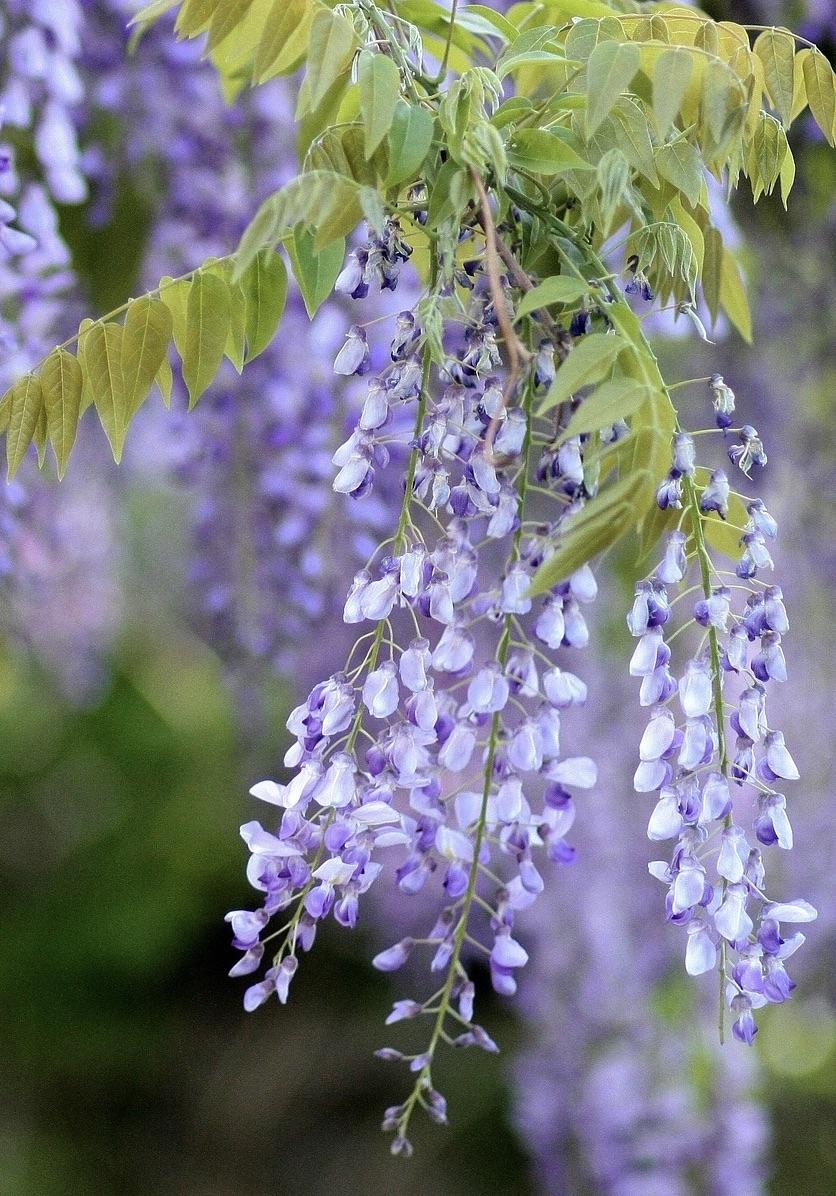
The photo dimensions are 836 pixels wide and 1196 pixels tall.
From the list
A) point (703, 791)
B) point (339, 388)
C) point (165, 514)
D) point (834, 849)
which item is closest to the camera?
point (703, 791)

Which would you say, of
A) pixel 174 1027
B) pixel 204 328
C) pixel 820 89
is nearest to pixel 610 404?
pixel 204 328

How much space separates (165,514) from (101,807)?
1.69 m

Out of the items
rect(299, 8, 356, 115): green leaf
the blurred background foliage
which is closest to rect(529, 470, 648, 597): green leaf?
rect(299, 8, 356, 115): green leaf

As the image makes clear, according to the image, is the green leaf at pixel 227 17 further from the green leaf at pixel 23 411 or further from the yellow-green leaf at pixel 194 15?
the green leaf at pixel 23 411

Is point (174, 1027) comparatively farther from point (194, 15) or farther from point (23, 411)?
point (194, 15)

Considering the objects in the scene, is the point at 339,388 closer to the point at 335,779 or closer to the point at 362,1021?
the point at 335,779

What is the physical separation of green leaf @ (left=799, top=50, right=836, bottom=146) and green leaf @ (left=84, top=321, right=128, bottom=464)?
45cm

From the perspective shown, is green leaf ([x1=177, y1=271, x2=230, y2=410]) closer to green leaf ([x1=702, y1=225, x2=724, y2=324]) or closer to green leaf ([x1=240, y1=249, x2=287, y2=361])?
green leaf ([x1=240, y1=249, x2=287, y2=361])

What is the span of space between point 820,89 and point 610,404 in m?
0.36

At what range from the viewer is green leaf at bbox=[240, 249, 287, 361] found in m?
0.61

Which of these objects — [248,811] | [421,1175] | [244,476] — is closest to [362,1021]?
[421,1175]

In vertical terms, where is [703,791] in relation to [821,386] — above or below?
above

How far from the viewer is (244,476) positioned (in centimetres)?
155

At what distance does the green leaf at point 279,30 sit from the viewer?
601 millimetres
